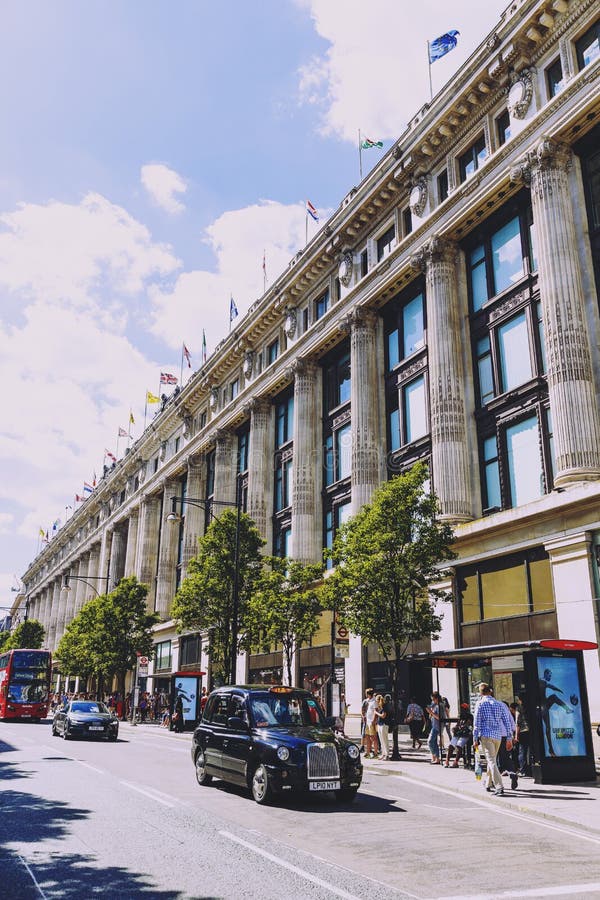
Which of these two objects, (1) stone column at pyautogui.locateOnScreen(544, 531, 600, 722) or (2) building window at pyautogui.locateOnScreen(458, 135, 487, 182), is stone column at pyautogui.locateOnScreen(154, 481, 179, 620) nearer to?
(2) building window at pyautogui.locateOnScreen(458, 135, 487, 182)

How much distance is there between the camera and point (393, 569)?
2311 centimetres

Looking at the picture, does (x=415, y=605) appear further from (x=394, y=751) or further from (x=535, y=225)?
(x=535, y=225)

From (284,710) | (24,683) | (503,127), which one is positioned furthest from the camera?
Answer: (24,683)

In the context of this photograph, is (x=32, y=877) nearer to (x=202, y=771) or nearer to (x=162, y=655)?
(x=202, y=771)

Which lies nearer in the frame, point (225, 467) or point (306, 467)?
Result: point (306, 467)

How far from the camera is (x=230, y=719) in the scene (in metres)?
13.5

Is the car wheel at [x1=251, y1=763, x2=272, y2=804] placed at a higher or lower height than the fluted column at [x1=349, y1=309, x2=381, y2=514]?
lower

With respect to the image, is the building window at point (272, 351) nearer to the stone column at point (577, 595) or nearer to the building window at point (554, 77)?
the building window at point (554, 77)

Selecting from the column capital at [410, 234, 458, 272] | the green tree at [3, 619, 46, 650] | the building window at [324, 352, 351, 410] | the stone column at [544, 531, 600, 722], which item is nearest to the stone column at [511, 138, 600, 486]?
the stone column at [544, 531, 600, 722]

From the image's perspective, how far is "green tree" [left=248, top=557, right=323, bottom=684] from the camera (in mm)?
31781

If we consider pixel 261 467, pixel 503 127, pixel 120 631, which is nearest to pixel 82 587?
pixel 120 631

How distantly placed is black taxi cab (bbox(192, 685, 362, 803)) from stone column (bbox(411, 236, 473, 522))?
14.9 m

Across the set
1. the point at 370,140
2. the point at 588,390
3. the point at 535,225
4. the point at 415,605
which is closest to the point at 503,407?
the point at 588,390

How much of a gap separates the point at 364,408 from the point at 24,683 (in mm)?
26705
